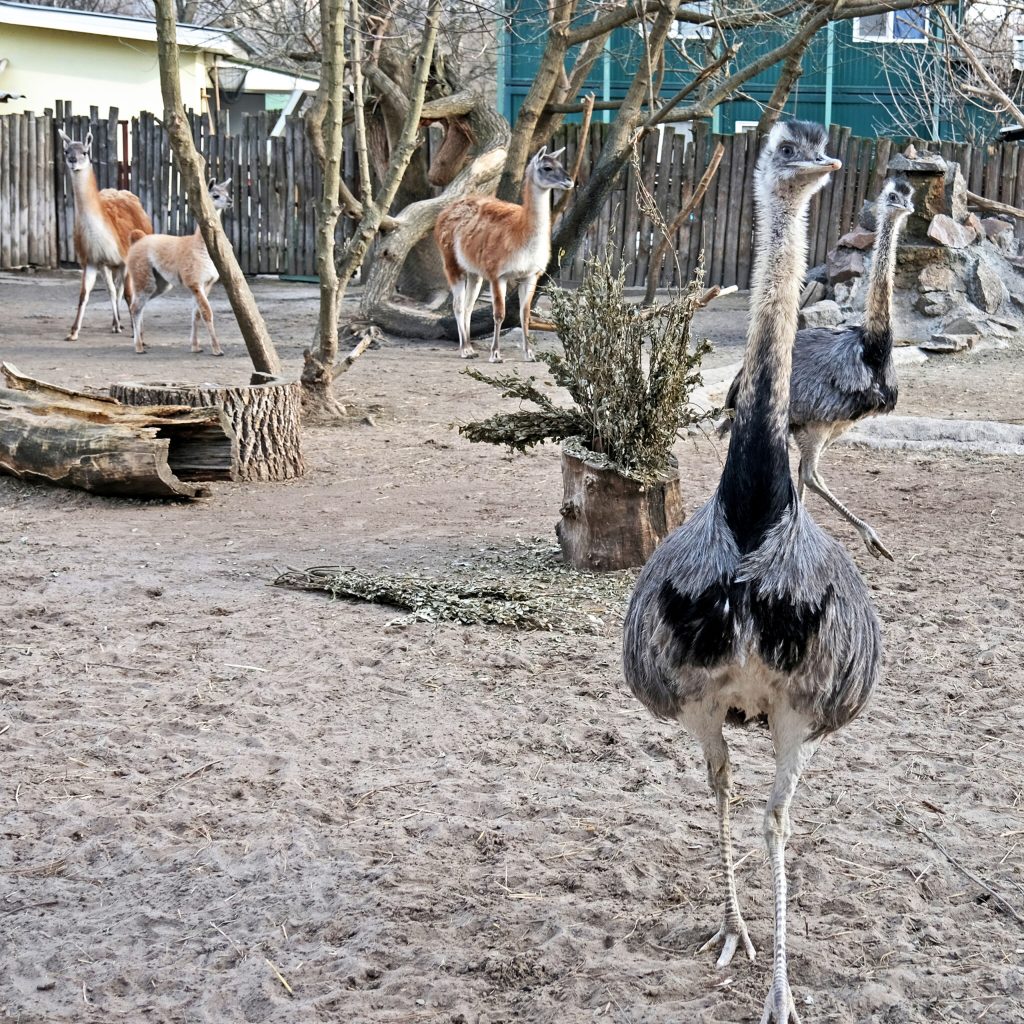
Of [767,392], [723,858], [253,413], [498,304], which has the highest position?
[498,304]

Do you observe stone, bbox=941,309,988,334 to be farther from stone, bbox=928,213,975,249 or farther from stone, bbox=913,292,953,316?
stone, bbox=928,213,975,249

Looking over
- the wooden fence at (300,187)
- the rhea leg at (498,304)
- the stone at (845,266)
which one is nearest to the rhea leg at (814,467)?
the rhea leg at (498,304)

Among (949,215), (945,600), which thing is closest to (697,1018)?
(945,600)

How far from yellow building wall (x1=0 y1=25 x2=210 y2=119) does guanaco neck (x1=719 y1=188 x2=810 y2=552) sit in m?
21.6

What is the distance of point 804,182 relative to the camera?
322 cm

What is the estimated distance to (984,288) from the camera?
44.2 feet

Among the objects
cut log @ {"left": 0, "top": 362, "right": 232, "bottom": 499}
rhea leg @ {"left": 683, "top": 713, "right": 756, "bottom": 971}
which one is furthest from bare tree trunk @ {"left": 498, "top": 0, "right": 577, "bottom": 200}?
rhea leg @ {"left": 683, "top": 713, "right": 756, "bottom": 971}

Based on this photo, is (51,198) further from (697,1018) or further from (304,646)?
(697,1018)

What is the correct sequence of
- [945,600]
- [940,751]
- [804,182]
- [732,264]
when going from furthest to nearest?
1. [732,264]
2. [945,600]
3. [940,751]
4. [804,182]

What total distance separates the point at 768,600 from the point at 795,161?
1.06 m

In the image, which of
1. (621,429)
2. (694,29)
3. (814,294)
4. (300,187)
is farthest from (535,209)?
(694,29)

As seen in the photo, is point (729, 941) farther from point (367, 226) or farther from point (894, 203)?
point (367, 226)

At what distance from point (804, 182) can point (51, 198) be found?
1787 cm

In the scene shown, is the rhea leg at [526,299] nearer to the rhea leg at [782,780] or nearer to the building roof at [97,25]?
the rhea leg at [782,780]
